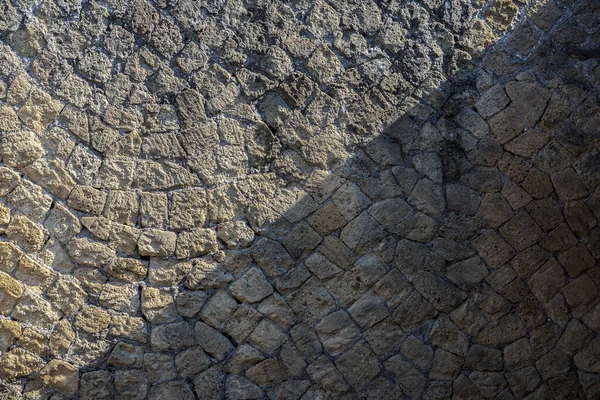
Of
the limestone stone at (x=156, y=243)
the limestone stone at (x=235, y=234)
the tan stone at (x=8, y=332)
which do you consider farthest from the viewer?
the limestone stone at (x=235, y=234)

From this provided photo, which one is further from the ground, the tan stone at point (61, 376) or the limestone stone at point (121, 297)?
the limestone stone at point (121, 297)

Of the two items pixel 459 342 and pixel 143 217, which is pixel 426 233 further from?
pixel 143 217

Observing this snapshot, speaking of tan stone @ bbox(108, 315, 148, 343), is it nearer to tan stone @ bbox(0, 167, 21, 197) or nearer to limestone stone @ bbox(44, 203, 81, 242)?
limestone stone @ bbox(44, 203, 81, 242)

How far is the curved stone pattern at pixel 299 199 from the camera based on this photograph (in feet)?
13.6

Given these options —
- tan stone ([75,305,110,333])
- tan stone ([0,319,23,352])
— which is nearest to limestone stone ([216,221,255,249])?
tan stone ([75,305,110,333])

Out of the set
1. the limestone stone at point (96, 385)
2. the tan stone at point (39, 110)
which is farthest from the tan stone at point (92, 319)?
the tan stone at point (39, 110)

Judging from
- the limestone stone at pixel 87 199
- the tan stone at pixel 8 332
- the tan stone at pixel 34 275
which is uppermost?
the limestone stone at pixel 87 199

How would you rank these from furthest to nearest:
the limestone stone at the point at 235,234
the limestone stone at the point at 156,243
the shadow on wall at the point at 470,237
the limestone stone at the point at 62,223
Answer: the shadow on wall at the point at 470,237 → the limestone stone at the point at 235,234 → the limestone stone at the point at 156,243 → the limestone stone at the point at 62,223

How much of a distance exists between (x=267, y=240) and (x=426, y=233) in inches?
37.5

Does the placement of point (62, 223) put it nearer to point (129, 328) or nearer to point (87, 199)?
Result: point (87, 199)

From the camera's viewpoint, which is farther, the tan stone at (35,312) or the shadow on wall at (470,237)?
the shadow on wall at (470,237)

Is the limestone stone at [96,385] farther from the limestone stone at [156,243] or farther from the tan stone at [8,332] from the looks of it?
the limestone stone at [156,243]

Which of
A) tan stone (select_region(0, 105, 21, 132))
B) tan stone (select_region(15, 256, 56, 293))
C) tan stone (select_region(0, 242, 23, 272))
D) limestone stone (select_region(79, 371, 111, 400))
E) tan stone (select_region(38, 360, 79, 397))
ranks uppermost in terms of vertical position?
tan stone (select_region(0, 105, 21, 132))

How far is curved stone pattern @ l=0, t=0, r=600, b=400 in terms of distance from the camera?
13.6ft
